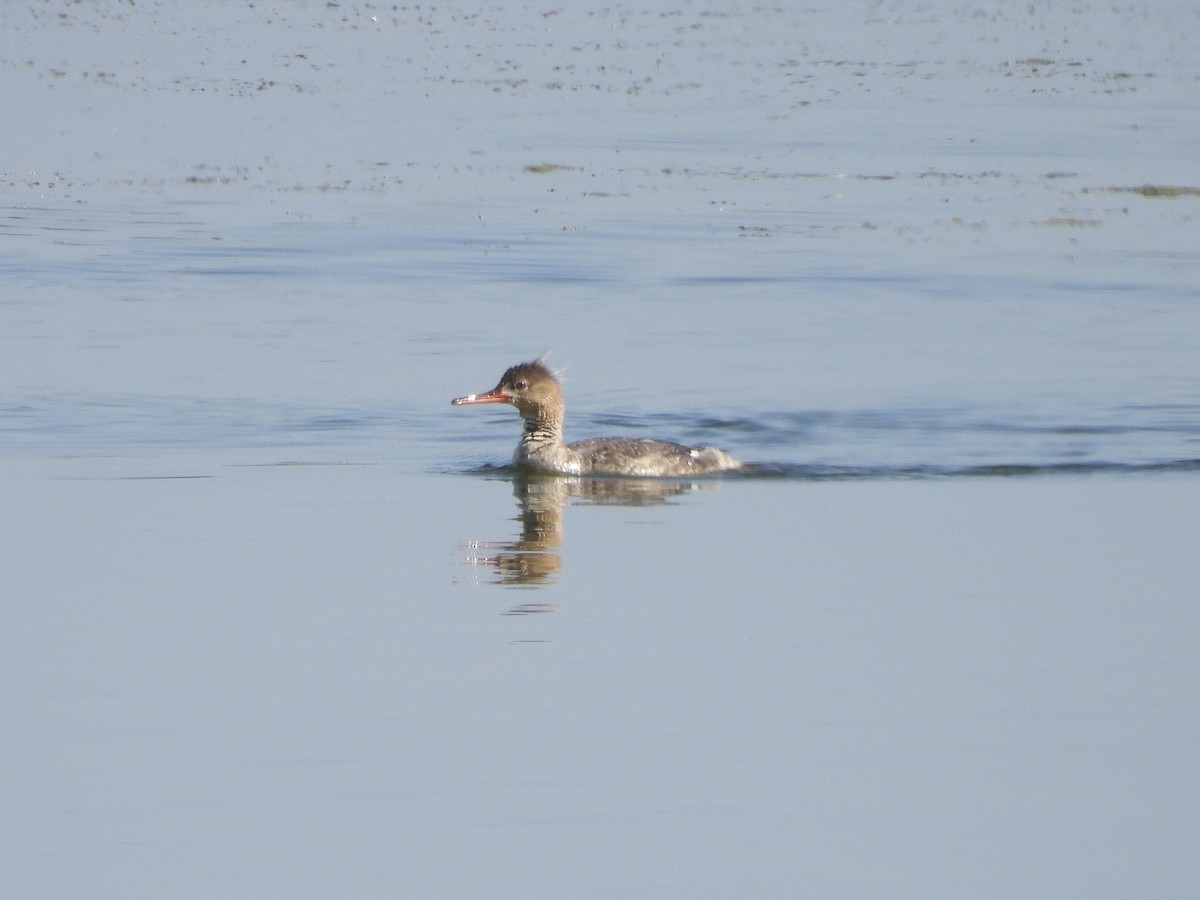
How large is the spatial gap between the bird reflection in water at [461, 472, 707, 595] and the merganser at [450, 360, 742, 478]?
0.32 feet

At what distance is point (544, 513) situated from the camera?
575 inches

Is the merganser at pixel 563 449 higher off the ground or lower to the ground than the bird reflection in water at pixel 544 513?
higher

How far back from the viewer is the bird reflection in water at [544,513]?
12258 millimetres

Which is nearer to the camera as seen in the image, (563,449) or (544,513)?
(544,513)

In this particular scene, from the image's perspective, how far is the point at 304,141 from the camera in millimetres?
34531

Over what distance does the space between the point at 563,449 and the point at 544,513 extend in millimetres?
1976

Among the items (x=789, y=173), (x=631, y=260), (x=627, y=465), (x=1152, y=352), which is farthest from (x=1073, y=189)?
(x=627, y=465)

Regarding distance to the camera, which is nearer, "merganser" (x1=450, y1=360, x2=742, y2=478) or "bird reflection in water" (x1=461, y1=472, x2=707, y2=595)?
"bird reflection in water" (x1=461, y1=472, x2=707, y2=595)

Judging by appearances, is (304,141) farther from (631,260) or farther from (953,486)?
(953,486)

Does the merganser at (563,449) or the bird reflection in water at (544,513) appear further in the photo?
the merganser at (563,449)

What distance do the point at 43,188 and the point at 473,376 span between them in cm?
1201

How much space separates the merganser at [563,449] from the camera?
1605cm

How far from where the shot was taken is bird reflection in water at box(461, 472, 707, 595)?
12.3 metres

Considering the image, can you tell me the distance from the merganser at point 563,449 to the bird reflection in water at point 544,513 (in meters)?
0.10
